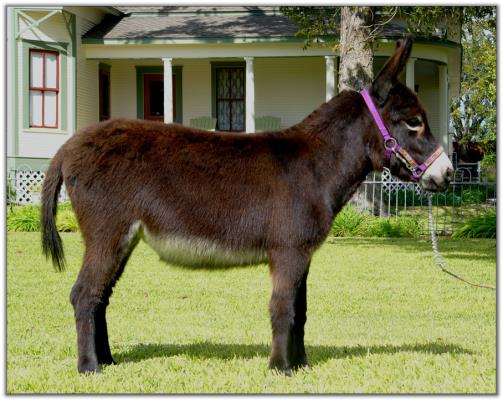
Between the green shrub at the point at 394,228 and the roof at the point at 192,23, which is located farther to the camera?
the roof at the point at 192,23

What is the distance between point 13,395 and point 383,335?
12.1 ft

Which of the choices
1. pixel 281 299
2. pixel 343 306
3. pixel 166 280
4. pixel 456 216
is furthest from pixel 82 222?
pixel 456 216

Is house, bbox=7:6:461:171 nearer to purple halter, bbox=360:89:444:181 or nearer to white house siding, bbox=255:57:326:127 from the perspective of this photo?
white house siding, bbox=255:57:326:127

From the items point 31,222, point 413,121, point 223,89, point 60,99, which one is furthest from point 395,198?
point 413,121

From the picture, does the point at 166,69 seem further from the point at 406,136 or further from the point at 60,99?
the point at 406,136

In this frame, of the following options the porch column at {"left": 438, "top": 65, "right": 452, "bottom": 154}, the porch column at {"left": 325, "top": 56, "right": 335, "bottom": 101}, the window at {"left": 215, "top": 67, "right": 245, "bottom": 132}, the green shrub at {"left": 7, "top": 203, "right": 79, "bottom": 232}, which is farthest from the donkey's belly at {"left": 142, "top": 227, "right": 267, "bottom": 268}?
the porch column at {"left": 438, "top": 65, "right": 452, "bottom": 154}

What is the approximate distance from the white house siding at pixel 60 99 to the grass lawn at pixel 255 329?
9.73m

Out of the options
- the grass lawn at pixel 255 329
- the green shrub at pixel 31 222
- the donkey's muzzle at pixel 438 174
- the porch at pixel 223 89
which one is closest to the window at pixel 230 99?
the porch at pixel 223 89

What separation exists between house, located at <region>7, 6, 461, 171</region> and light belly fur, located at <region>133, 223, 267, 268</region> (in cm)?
1540

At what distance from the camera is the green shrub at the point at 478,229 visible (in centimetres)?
1667

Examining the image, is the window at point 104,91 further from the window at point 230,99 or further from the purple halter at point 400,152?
the purple halter at point 400,152

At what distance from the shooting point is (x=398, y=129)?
5.83m

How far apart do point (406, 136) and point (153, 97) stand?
22082 millimetres

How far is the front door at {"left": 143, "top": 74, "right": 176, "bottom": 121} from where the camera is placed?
88.2ft
